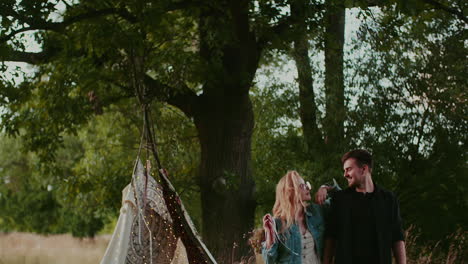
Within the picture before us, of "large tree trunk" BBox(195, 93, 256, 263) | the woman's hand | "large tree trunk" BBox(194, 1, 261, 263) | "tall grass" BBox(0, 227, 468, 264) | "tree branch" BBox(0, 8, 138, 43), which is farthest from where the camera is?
"large tree trunk" BBox(195, 93, 256, 263)

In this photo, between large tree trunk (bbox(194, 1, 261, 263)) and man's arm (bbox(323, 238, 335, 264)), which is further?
large tree trunk (bbox(194, 1, 261, 263))

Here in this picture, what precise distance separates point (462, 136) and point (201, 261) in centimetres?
521

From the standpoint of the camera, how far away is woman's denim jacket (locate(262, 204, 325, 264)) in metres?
4.70

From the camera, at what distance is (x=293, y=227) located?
15.5 feet

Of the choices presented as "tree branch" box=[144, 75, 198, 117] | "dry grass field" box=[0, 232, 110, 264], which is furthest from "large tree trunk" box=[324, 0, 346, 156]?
"dry grass field" box=[0, 232, 110, 264]

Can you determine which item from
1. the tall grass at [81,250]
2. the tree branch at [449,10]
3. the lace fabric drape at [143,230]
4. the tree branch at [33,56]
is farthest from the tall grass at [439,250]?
the tree branch at [33,56]

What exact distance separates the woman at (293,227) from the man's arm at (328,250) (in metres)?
0.07

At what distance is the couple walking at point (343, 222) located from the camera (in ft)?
15.3

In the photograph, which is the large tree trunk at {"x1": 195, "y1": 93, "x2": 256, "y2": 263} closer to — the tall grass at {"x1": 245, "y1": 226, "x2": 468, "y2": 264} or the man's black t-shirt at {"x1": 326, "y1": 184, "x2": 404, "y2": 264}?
the tall grass at {"x1": 245, "y1": 226, "x2": 468, "y2": 264}

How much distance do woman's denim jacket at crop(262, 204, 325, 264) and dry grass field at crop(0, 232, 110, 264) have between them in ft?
33.9

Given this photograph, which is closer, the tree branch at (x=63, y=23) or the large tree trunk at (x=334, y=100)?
the tree branch at (x=63, y=23)

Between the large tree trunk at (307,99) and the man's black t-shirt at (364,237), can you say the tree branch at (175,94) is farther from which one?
the man's black t-shirt at (364,237)

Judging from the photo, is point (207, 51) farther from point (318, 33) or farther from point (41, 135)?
point (41, 135)

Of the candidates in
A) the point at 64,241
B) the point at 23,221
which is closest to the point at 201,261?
the point at 64,241
